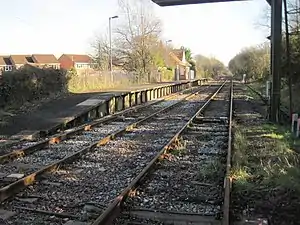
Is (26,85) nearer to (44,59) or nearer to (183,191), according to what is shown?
(183,191)

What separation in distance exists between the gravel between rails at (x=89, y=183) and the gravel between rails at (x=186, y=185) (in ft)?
1.47

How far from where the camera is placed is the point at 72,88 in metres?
28.5

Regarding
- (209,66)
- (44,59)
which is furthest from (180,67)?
(209,66)

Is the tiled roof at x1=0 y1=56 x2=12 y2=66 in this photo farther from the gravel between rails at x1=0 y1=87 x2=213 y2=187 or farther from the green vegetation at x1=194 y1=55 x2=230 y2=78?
the gravel between rails at x1=0 y1=87 x2=213 y2=187

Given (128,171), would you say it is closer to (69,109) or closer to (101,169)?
(101,169)

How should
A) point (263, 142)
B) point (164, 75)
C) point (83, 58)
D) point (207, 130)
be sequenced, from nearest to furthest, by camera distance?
point (263, 142)
point (207, 130)
point (164, 75)
point (83, 58)

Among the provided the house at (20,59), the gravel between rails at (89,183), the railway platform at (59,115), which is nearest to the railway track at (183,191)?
the gravel between rails at (89,183)

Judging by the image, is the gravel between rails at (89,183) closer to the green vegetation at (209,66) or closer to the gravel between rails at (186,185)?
the gravel between rails at (186,185)

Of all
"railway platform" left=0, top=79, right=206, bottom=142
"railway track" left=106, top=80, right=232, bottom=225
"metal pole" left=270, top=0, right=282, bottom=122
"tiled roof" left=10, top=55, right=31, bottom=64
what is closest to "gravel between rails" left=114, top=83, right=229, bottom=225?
"railway track" left=106, top=80, right=232, bottom=225

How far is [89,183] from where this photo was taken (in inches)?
276

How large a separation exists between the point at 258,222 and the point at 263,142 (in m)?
6.40

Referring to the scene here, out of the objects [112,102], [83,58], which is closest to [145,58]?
[112,102]

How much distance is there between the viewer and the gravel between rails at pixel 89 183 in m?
5.55

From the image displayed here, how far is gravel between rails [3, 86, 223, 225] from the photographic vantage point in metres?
5.55
